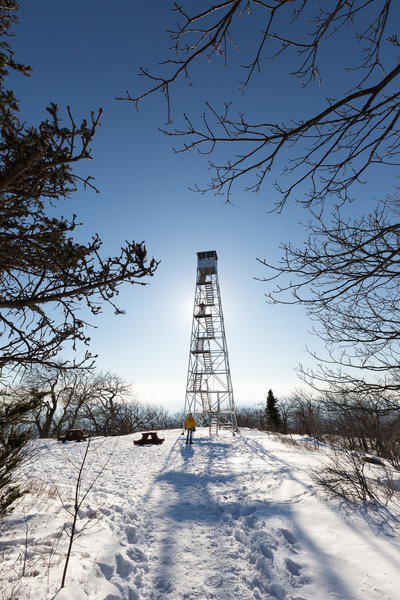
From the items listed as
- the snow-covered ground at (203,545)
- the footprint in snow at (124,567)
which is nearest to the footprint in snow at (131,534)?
the snow-covered ground at (203,545)

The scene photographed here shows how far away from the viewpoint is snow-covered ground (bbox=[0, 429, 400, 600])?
287 cm

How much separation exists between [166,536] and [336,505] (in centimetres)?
301

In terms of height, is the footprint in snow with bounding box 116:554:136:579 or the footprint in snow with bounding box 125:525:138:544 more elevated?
the footprint in snow with bounding box 125:525:138:544

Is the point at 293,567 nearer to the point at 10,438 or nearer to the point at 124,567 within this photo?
the point at 124,567

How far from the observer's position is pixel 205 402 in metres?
19.9

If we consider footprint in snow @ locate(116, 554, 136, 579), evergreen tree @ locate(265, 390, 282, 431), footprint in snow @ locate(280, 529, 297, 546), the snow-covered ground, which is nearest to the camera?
the snow-covered ground

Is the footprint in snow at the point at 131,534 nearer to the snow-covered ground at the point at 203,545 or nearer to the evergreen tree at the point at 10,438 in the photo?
the snow-covered ground at the point at 203,545

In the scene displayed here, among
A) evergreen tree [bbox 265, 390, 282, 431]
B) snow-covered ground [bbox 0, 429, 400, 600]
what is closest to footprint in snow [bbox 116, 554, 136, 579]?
snow-covered ground [bbox 0, 429, 400, 600]

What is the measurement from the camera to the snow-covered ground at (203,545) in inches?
113

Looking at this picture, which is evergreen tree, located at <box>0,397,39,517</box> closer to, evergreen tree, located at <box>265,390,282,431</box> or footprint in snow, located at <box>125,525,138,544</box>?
footprint in snow, located at <box>125,525,138,544</box>

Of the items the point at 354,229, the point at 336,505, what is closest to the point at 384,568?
the point at 336,505

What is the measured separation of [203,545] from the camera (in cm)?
410

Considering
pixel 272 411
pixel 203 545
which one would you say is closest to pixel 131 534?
pixel 203 545

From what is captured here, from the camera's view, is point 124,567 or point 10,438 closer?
point 124,567
